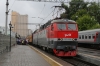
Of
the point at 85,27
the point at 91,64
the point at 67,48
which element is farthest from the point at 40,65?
the point at 85,27

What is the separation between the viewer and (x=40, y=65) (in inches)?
608

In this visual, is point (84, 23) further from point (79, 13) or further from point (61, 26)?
point (61, 26)

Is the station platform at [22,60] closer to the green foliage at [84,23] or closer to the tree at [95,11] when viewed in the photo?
the green foliage at [84,23]

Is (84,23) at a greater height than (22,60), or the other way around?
(84,23)

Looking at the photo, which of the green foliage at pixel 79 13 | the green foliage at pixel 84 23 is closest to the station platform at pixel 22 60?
the green foliage at pixel 84 23

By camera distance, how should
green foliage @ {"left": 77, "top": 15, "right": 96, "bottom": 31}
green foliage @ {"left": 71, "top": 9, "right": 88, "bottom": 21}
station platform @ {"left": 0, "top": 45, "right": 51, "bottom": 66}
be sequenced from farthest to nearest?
green foliage @ {"left": 71, "top": 9, "right": 88, "bottom": 21} → green foliage @ {"left": 77, "top": 15, "right": 96, "bottom": 31} → station platform @ {"left": 0, "top": 45, "right": 51, "bottom": 66}

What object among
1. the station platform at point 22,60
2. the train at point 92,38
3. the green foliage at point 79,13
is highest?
the green foliage at point 79,13

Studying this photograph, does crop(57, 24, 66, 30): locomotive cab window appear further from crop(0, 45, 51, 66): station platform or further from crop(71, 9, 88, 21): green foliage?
crop(71, 9, 88, 21): green foliage

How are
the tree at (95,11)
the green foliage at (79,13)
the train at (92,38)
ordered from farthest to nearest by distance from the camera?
the tree at (95,11), the green foliage at (79,13), the train at (92,38)

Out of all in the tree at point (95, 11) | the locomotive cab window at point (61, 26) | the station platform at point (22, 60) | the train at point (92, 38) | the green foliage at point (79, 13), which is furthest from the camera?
the tree at point (95, 11)

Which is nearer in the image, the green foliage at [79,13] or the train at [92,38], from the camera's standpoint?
the train at [92,38]

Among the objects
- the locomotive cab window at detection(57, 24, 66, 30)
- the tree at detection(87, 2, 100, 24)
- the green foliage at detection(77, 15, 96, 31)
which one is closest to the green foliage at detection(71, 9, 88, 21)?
the tree at detection(87, 2, 100, 24)

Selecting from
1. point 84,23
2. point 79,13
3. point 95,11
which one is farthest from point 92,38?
point 95,11

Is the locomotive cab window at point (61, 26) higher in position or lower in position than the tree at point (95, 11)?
lower
